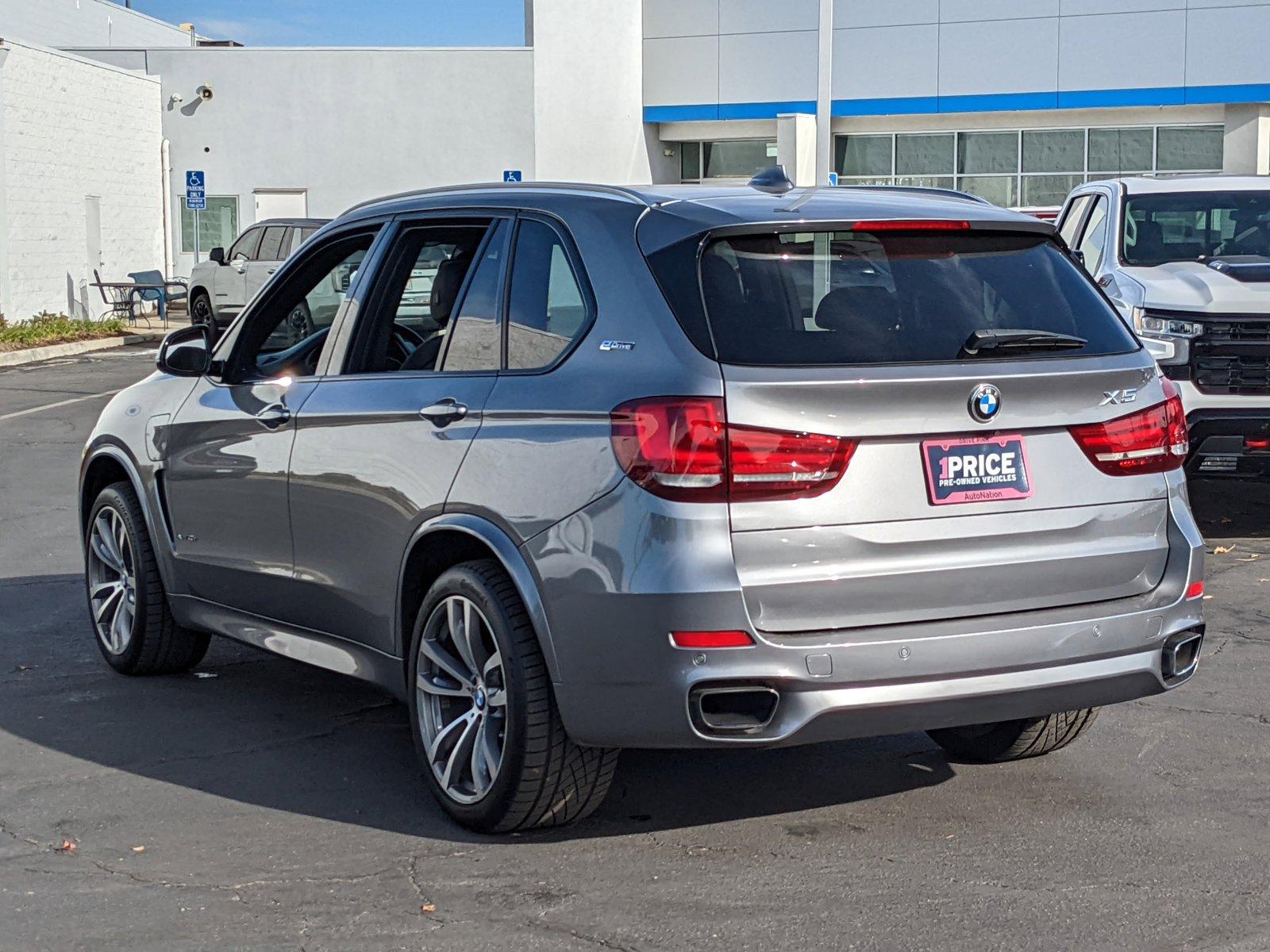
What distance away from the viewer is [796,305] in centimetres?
464

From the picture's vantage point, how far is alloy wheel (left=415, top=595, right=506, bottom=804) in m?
4.91

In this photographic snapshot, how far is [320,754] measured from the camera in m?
5.87

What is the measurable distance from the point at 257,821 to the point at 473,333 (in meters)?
1.54

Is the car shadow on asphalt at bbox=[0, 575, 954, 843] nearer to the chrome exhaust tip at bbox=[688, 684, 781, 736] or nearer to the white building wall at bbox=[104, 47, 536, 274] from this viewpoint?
the chrome exhaust tip at bbox=[688, 684, 781, 736]

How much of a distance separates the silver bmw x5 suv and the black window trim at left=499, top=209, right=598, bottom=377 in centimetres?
1

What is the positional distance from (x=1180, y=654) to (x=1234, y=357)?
5.36 meters

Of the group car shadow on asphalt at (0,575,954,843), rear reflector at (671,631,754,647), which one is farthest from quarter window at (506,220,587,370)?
car shadow on asphalt at (0,575,954,843)

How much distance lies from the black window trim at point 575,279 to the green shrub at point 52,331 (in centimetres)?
2217

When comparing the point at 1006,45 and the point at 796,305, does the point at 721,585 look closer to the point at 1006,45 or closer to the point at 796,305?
the point at 796,305

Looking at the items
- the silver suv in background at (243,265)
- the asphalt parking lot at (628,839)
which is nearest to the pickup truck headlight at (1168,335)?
the asphalt parking lot at (628,839)

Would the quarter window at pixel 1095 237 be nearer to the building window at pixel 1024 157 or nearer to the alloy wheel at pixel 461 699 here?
the alloy wheel at pixel 461 699

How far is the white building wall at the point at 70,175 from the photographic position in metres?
30.6

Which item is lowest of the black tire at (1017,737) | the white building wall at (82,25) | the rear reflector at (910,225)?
the black tire at (1017,737)

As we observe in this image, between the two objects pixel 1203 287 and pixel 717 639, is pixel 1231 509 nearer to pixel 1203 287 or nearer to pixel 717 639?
pixel 1203 287
